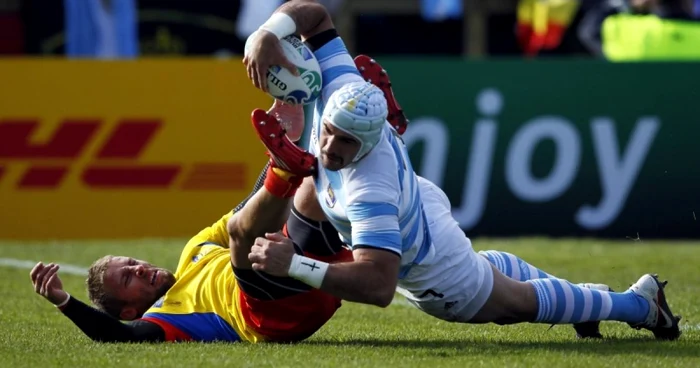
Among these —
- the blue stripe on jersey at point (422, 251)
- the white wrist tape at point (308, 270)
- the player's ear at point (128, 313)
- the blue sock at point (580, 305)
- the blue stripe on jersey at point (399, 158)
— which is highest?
the blue stripe on jersey at point (399, 158)

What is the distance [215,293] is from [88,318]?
0.72 metres

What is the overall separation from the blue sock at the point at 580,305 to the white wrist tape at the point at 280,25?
5.60ft

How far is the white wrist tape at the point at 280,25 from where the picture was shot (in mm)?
6043

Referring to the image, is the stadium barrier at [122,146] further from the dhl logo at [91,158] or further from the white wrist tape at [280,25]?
the white wrist tape at [280,25]

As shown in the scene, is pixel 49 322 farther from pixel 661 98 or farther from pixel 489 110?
pixel 661 98

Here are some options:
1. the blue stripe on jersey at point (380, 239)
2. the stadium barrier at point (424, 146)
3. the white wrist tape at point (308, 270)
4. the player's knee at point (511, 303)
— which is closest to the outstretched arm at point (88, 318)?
the white wrist tape at point (308, 270)

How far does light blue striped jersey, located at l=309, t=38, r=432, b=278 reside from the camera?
571cm

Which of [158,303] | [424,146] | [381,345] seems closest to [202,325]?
[158,303]

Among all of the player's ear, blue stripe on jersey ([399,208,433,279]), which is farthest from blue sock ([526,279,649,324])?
the player's ear

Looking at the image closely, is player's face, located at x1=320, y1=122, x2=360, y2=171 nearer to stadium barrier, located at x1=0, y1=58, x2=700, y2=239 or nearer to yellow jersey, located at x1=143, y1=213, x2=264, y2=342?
yellow jersey, located at x1=143, y1=213, x2=264, y2=342

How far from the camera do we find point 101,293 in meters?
6.82

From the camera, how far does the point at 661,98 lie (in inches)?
502

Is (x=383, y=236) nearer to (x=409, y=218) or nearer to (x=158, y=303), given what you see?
(x=409, y=218)

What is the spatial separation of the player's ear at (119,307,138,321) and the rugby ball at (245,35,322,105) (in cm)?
153
